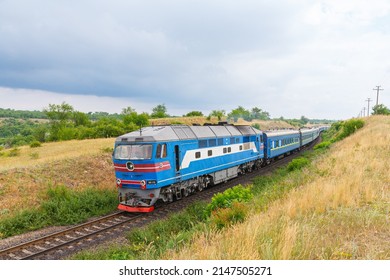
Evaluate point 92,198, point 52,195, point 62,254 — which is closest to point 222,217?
point 62,254

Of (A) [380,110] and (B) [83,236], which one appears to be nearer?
(B) [83,236]

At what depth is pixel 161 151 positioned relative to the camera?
13.8m

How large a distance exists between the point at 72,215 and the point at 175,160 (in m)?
5.68

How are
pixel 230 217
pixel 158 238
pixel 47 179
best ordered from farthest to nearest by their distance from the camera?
pixel 47 179
pixel 158 238
pixel 230 217

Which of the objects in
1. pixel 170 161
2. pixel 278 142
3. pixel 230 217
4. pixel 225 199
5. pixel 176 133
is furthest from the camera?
pixel 278 142

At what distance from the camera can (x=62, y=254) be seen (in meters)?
9.70

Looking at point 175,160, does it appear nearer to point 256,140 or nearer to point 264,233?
point 264,233

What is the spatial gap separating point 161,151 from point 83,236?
16.6ft

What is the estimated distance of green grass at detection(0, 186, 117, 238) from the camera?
12.3 m

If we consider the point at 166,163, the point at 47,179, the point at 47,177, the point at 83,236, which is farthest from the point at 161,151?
the point at 47,177

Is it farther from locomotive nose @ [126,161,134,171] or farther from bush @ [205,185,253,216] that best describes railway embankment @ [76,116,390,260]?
locomotive nose @ [126,161,134,171]

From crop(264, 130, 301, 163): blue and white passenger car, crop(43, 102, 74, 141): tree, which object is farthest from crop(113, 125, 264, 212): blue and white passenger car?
crop(43, 102, 74, 141): tree

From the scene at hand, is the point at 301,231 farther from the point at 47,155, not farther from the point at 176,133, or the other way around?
the point at 47,155

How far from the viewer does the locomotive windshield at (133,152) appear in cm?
1348
